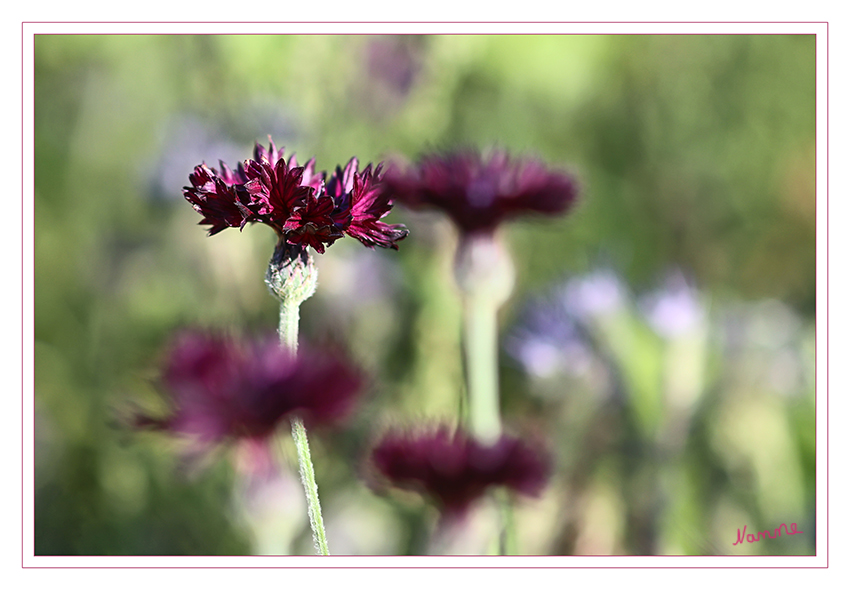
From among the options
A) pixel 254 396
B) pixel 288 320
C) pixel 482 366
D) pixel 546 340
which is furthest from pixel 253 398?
pixel 546 340

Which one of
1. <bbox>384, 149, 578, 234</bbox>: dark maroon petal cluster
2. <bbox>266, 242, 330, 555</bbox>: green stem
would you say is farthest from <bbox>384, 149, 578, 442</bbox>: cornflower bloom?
<bbox>266, 242, 330, 555</bbox>: green stem

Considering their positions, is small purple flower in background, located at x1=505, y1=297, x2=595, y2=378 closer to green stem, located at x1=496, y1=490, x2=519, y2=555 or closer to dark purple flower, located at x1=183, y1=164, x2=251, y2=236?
green stem, located at x1=496, y1=490, x2=519, y2=555

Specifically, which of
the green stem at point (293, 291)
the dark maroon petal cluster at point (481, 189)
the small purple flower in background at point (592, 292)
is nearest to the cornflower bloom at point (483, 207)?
the dark maroon petal cluster at point (481, 189)
